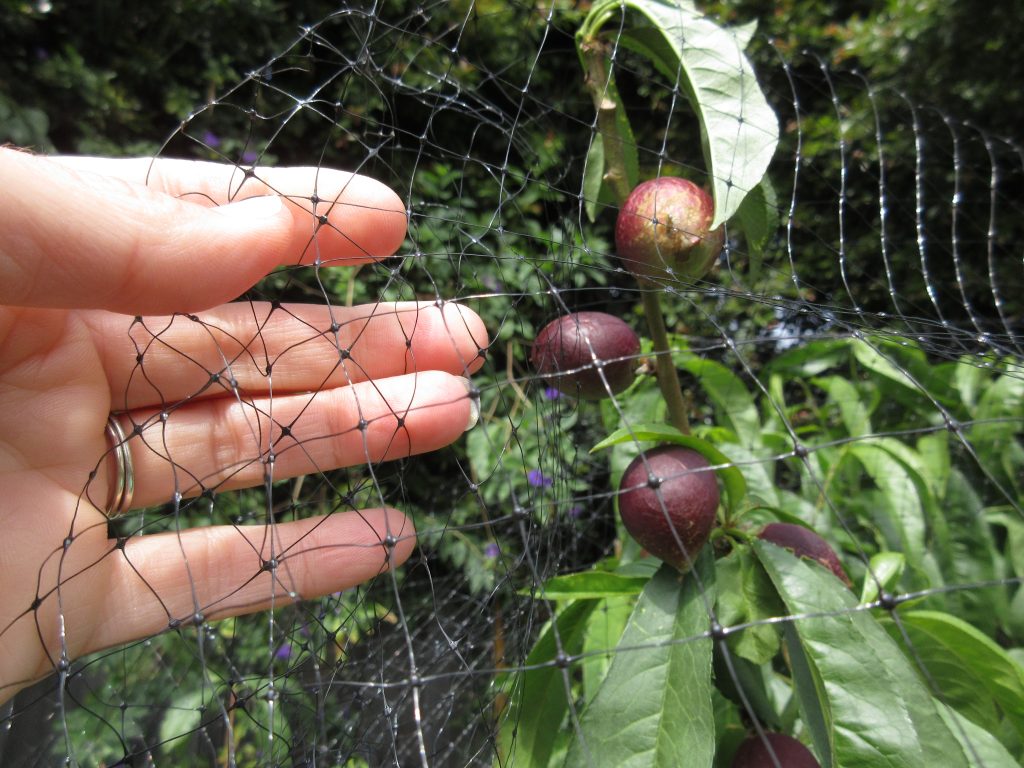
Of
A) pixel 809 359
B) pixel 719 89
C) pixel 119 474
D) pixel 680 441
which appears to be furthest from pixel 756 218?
pixel 119 474

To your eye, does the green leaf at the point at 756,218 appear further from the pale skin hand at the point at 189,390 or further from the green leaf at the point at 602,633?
the green leaf at the point at 602,633

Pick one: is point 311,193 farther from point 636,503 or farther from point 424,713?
point 424,713

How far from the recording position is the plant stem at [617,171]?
71cm

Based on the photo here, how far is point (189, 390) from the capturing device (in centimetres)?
81

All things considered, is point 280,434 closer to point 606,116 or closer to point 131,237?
point 131,237

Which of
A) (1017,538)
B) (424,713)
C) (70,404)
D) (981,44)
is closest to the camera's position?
(70,404)

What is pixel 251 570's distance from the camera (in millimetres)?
777

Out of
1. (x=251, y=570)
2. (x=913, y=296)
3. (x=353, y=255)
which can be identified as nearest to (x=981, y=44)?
(x=913, y=296)

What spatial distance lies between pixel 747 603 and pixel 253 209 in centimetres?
59

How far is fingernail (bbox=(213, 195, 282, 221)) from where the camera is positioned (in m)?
0.65

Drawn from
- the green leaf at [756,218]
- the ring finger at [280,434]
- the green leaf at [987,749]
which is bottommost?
the green leaf at [987,749]

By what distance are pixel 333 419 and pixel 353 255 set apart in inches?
7.3

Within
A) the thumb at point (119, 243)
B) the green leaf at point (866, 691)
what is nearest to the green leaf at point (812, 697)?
the green leaf at point (866, 691)

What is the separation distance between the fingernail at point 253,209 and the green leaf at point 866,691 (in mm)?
565
